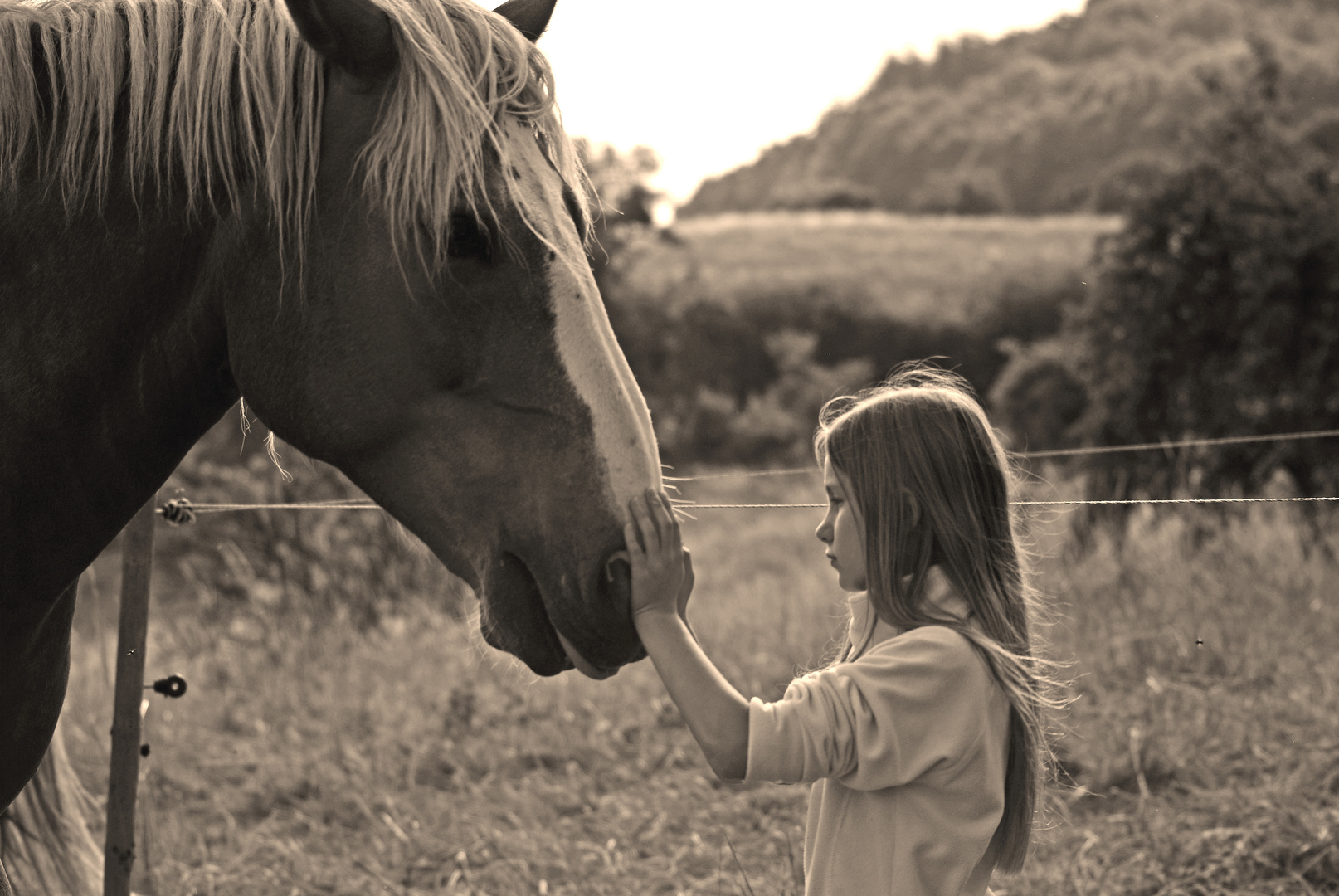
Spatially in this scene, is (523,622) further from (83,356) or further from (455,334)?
(83,356)

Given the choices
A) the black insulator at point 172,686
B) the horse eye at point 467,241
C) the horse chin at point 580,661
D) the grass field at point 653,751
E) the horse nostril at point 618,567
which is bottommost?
the grass field at point 653,751

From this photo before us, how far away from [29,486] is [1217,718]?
373 cm

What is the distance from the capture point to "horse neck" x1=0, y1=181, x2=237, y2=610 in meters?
1.55

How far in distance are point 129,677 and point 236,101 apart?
5.46 feet

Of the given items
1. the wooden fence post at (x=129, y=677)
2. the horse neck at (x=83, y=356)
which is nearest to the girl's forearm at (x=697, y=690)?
the horse neck at (x=83, y=356)

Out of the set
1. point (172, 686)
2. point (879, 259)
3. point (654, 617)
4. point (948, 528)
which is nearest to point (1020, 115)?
point (879, 259)

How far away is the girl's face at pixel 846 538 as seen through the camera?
1616 millimetres

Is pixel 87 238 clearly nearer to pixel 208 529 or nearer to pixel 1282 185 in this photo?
pixel 208 529

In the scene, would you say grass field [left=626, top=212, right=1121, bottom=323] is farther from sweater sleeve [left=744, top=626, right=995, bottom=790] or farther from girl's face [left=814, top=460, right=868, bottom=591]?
sweater sleeve [left=744, top=626, right=995, bottom=790]

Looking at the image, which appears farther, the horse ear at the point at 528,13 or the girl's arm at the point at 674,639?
Answer: the horse ear at the point at 528,13

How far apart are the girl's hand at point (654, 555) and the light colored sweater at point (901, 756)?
0.19m

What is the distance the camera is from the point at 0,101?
1.55 meters

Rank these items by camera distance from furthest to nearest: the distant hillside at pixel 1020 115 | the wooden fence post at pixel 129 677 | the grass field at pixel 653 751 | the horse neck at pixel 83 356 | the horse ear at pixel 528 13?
the distant hillside at pixel 1020 115, the grass field at pixel 653 751, the wooden fence post at pixel 129 677, the horse ear at pixel 528 13, the horse neck at pixel 83 356

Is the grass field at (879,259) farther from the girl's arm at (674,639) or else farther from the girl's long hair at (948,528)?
the girl's arm at (674,639)
